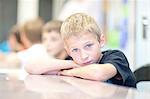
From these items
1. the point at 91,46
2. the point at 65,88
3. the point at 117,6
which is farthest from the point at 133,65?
the point at 65,88

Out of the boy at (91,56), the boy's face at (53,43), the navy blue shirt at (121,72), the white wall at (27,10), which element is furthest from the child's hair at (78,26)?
the white wall at (27,10)

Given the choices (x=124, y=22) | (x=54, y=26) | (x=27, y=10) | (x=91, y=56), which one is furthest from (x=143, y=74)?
(x=27, y=10)

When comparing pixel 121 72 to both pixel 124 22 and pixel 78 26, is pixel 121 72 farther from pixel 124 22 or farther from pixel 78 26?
pixel 124 22

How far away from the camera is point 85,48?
1115 mm

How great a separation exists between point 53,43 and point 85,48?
4.64 ft

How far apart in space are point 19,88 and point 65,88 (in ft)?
0.31

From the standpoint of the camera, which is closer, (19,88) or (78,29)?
(19,88)

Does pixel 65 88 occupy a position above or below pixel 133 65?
above

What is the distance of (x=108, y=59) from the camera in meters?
1.10

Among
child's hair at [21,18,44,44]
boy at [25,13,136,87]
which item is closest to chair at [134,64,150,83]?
boy at [25,13,136,87]

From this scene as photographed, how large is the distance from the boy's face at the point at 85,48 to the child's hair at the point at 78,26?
0.6 inches

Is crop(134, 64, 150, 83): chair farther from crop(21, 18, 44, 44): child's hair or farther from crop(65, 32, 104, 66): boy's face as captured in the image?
crop(21, 18, 44, 44): child's hair

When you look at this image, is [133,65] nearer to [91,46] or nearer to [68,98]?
[91,46]

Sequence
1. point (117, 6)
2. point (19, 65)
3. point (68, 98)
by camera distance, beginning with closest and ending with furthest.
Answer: point (68, 98), point (19, 65), point (117, 6)
